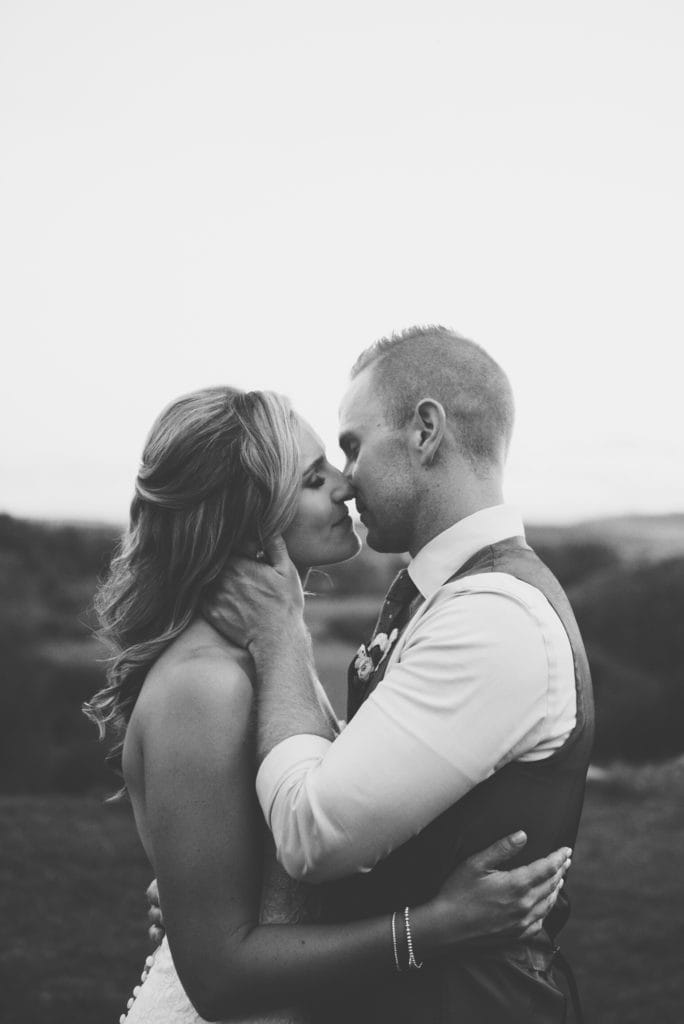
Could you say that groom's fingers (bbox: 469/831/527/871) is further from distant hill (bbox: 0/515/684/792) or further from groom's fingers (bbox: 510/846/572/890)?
distant hill (bbox: 0/515/684/792)

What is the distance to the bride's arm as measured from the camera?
→ 230 cm

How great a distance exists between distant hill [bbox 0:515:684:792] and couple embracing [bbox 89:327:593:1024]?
4.34 m

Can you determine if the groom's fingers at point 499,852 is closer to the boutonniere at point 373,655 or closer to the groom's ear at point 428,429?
the boutonniere at point 373,655

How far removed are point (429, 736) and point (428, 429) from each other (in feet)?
3.33

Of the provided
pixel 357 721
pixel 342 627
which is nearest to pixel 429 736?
pixel 357 721

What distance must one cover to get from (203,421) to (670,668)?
670cm

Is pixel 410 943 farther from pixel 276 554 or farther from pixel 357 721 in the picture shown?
pixel 276 554

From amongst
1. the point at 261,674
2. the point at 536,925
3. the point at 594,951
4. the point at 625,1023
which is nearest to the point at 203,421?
the point at 261,674

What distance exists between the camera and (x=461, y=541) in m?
2.73

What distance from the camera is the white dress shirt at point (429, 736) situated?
2094mm

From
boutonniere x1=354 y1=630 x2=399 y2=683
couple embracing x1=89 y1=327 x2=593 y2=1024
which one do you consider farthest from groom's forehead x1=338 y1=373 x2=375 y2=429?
boutonniere x1=354 y1=630 x2=399 y2=683

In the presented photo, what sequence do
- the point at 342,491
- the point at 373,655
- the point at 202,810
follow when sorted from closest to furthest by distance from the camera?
1. the point at 202,810
2. the point at 373,655
3. the point at 342,491

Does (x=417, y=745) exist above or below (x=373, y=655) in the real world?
above

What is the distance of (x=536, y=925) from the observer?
7.82 feet
